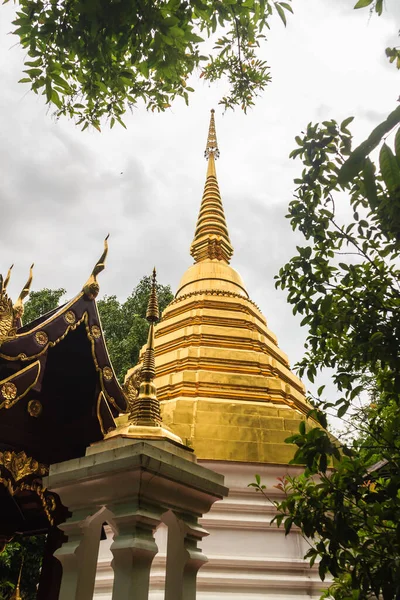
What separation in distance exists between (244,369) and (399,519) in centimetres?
772

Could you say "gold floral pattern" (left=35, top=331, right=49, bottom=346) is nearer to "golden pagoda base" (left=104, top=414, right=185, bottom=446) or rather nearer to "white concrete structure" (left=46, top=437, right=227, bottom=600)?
"golden pagoda base" (left=104, top=414, right=185, bottom=446)

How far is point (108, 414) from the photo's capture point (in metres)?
5.49

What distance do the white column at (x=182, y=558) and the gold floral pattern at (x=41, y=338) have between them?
2.28 m

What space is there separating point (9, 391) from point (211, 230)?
1137 cm

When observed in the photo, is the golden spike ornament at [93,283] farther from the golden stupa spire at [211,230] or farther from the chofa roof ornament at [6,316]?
the golden stupa spire at [211,230]

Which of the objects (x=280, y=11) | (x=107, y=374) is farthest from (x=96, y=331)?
(x=280, y=11)

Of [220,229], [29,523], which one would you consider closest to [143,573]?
[29,523]

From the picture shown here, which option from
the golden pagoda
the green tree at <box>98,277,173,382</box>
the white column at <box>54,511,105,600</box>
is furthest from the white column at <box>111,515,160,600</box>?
the green tree at <box>98,277,173,382</box>

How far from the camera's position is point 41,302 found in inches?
849

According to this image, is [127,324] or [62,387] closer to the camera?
[62,387]

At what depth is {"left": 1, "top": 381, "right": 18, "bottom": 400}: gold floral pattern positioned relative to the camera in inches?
186

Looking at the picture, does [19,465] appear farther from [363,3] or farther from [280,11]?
[363,3]

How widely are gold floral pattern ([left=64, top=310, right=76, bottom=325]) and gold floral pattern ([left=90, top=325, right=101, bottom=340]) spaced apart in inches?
9.2

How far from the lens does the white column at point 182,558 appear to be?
330 cm
